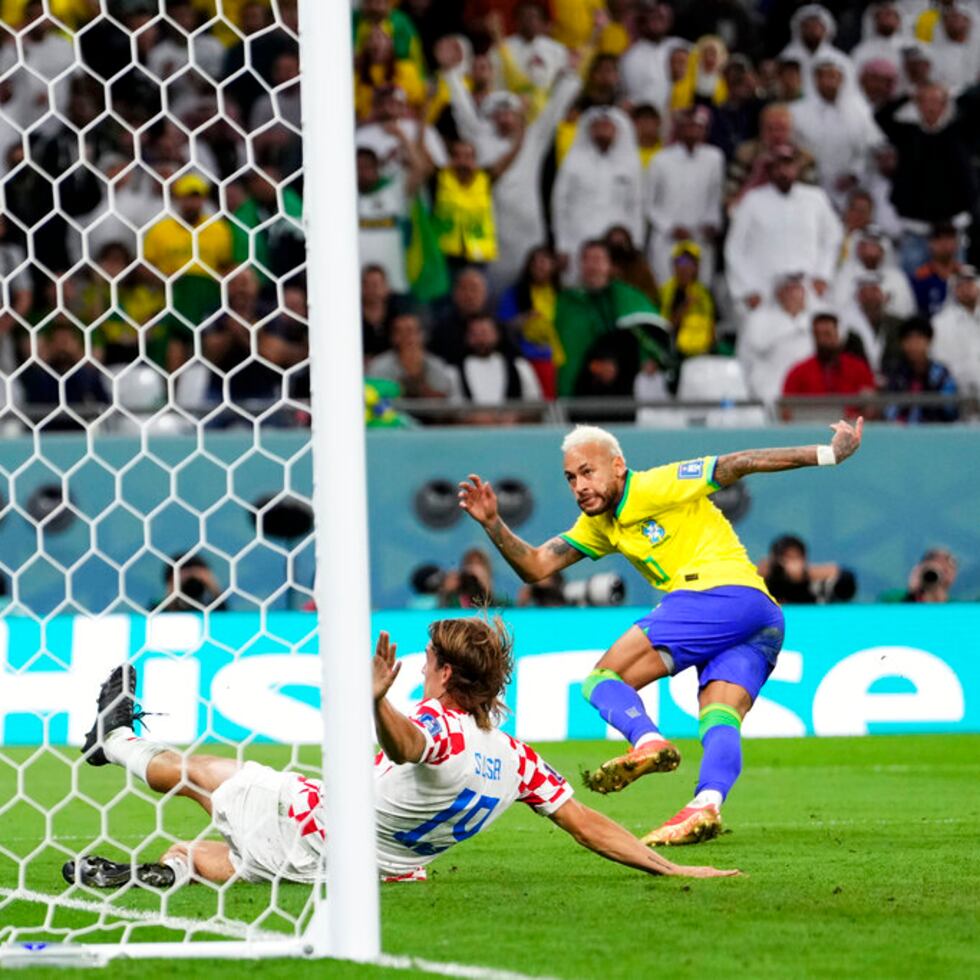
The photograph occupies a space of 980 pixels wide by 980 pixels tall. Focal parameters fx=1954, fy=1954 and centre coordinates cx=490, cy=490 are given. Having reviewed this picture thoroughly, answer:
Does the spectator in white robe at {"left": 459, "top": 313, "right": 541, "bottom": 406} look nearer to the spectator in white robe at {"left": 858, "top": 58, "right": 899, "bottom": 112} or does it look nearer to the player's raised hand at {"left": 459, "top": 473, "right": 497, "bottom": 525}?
the spectator in white robe at {"left": 858, "top": 58, "right": 899, "bottom": 112}

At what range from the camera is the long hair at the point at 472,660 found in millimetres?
6168

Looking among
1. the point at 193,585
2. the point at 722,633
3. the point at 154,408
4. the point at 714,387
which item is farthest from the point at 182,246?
the point at 722,633

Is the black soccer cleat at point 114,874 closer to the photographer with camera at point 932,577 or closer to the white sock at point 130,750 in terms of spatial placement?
the white sock at point 130,750

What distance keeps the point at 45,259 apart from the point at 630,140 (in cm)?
449

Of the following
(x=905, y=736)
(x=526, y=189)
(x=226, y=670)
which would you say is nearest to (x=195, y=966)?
(x=226, y=670)

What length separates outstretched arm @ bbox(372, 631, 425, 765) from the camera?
5.10 m

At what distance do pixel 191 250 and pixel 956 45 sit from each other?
22.6 ft

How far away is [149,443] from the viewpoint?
12875 millimetres

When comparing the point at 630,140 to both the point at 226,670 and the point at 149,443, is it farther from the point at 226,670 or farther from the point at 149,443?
the point at 226,670

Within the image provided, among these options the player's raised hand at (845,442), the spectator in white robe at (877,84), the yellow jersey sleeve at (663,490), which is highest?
the spectator in white robe at (877,84)

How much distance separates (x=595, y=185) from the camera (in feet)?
48.7

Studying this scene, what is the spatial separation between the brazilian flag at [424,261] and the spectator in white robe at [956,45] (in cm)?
472

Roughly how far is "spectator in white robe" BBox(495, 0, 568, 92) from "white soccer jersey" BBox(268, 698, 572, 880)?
32.1 ft

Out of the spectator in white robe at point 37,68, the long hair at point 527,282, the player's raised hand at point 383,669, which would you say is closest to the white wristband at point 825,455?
the player's raised hand at point 383,669
